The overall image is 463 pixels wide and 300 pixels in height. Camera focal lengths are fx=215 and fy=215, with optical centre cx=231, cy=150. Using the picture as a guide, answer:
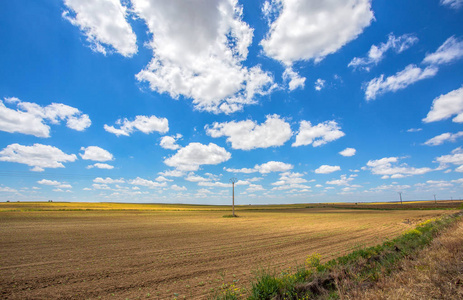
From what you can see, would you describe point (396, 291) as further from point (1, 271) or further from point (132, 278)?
point (1, 271)

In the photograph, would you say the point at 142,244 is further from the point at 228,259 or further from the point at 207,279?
the point at 207,279

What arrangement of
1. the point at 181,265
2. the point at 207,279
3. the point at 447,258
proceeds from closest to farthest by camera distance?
the point at 447,258 < the point at 207,279 < the point at 181,265

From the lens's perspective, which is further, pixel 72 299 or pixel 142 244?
pixel 142 244

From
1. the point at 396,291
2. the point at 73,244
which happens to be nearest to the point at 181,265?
the point at 396,291

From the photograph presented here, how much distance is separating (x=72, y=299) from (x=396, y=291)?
11.6 metres

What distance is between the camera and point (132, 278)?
36.4 ft

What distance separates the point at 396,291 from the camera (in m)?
5.88

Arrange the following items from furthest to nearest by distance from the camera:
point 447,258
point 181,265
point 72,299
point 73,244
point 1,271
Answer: point 73,244 < point 181,265 < point 1,271 < point 72,299 < point 447,258

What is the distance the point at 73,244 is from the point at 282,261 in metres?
18.4

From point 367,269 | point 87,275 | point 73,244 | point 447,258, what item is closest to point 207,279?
point 87,275

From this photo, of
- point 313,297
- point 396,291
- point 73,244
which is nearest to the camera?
point 396,291

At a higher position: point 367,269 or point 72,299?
point 367,269

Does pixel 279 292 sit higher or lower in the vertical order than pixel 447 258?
lower

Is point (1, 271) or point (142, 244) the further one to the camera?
point (142, 244)
